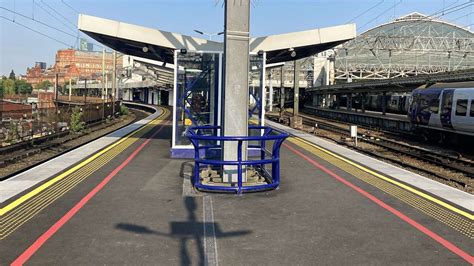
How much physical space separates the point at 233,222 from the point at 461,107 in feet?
56.9

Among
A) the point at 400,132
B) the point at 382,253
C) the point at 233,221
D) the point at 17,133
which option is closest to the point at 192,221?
the point at 233,221

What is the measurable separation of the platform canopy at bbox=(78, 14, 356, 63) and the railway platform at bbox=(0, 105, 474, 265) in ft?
16.6

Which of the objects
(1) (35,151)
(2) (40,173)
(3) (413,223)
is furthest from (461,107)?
(1) (35,151)

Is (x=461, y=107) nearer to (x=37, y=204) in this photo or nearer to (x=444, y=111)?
(x=444, y=111)

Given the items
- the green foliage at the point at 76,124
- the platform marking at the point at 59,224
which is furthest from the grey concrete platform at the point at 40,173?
the green foliage at the point at 76,124

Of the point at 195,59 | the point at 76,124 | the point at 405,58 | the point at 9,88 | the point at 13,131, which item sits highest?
the point at 405,58

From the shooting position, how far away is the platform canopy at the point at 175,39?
13.6m

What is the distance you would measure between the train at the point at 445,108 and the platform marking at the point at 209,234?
16.0 meters

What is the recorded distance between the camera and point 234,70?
9.74 meters

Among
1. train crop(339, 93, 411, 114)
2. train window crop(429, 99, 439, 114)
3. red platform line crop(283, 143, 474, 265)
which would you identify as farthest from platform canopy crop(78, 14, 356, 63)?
train crop(339, 93, 411, 114)

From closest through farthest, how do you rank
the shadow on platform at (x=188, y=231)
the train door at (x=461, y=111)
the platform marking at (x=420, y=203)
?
the shadow on platform at (x=188, y=231), the platform marking at (x=420, y=203), the train door at (x=461, y=111)

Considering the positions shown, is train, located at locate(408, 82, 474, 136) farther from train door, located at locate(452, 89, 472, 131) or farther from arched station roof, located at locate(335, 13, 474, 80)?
arched station roof, located at locate(335, 13, 474, 80)

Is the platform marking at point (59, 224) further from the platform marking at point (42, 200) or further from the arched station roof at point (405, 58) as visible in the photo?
the arched station roof at point (405, 58)

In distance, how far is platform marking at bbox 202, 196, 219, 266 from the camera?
17.2 ft
